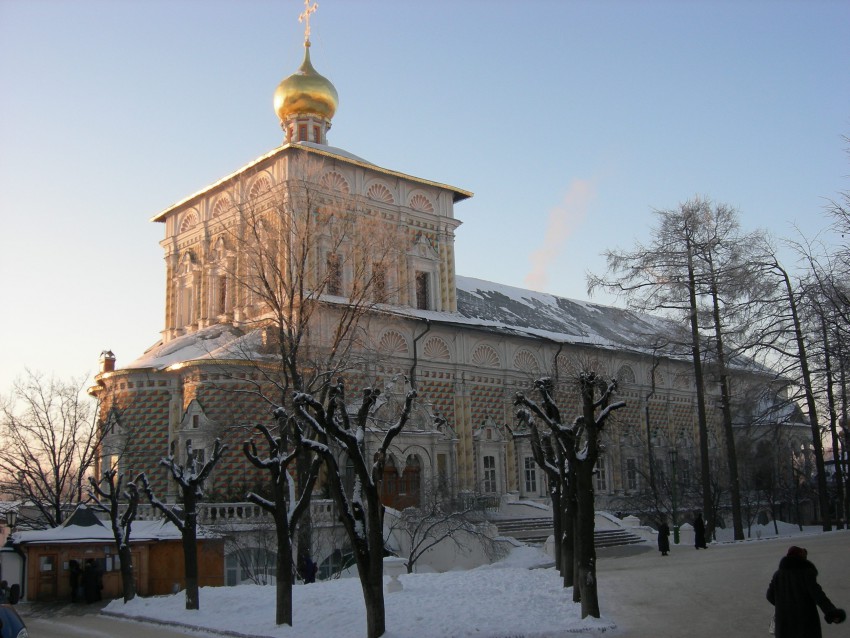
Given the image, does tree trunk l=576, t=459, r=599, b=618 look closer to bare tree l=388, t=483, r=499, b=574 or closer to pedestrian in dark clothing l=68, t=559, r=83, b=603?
bare tree l=388, t=483, r=499, b=574

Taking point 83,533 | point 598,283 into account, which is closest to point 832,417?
point 598,283

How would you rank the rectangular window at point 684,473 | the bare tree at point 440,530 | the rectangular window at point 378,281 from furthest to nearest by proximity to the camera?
the rectangular window at point 684,473
the bare tree at point 440,530
the rectangular window at point 378,281

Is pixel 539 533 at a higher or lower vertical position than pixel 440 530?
lower

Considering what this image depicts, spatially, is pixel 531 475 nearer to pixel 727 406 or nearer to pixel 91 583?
pixel 727 406

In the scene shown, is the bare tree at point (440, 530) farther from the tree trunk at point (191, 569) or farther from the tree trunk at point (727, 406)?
the tree trunk at point (191, 569)

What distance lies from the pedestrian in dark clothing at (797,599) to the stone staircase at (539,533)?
679 inches

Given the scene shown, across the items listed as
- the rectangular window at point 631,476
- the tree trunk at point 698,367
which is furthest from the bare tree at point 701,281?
the rectangular window at point 631,476

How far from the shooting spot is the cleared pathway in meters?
11.5

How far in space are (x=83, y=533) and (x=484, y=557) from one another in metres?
9.71

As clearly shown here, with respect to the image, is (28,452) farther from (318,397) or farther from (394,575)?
(394,575)

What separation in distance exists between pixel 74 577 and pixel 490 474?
16482mm

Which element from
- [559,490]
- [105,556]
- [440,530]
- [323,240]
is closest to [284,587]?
[559,490]

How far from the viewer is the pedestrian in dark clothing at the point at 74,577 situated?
60.5 ft

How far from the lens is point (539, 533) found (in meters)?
26.1
